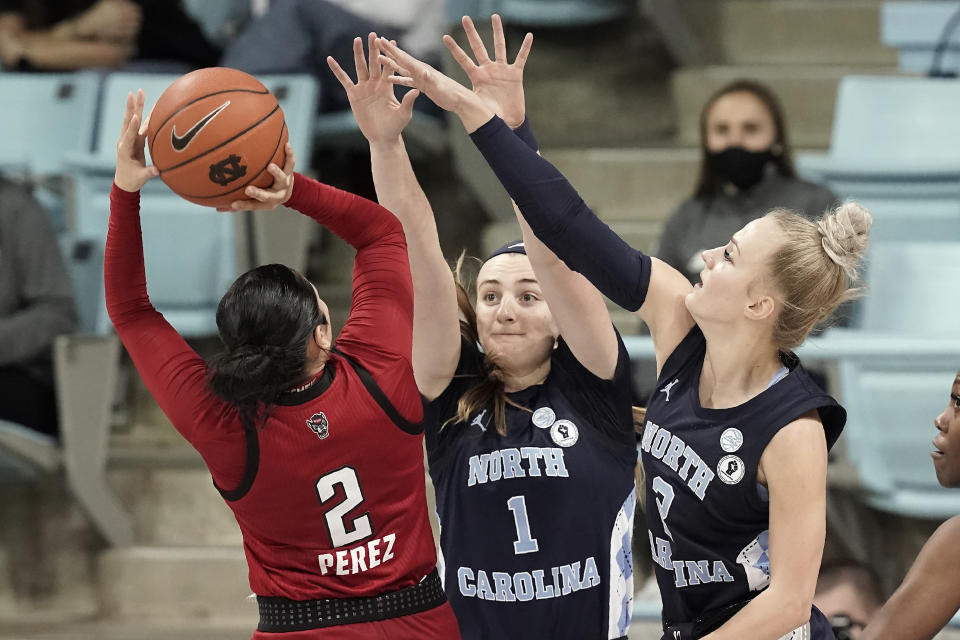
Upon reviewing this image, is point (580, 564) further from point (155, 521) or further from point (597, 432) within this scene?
point (155, 521)

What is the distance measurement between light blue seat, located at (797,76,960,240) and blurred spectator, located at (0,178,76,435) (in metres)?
2.36

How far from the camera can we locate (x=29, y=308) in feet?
12.8

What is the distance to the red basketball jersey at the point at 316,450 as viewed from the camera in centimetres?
201

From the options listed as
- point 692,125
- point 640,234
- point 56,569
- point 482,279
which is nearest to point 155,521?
point 56,569

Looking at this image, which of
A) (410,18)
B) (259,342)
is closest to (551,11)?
(410,18)

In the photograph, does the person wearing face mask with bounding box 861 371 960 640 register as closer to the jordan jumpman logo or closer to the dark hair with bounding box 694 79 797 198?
the jordan jumpman logo

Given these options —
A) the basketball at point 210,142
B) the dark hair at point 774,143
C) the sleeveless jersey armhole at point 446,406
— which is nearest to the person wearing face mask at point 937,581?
the sleeveless jersey armhole at point 446,406

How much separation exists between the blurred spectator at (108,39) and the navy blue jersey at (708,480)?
329cm

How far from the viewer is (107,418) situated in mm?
3783

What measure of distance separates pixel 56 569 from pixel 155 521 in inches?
13.3

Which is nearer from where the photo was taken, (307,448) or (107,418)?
(307,448)

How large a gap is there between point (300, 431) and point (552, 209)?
1.75ft

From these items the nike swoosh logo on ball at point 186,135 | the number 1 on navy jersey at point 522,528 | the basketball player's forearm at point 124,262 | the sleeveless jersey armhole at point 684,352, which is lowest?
the number 1 on navy jersey at point 522,528

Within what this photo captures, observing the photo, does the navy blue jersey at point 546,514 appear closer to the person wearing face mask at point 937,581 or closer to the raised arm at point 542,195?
the raised arm at point 542,195
